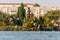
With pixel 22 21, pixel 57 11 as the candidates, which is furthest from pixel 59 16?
pixel 22 21

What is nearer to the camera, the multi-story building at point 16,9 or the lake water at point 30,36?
the lake water at point 30,36

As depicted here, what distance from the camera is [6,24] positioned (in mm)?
30516

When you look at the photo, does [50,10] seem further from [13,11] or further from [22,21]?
[22,21]

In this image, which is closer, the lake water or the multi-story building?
the lake water

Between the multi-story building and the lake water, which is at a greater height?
the lake water

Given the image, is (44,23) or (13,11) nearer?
(44,23)

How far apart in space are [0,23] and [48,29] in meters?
4.68

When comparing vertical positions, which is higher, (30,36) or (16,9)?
(30,36)

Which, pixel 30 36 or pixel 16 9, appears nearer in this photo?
pixel 30 36

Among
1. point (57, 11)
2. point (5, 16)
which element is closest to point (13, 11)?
point (5, 16)

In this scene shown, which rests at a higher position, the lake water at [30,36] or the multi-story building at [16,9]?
the lake water at [30,36]

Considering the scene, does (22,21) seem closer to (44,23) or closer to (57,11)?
(44,23)

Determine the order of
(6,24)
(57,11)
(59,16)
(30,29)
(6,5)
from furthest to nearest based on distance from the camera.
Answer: (6,5) < (57,11) < (59,16) < (6,24) < (30,29)

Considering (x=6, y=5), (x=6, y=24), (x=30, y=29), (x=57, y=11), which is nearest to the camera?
(x=30, y=29)
